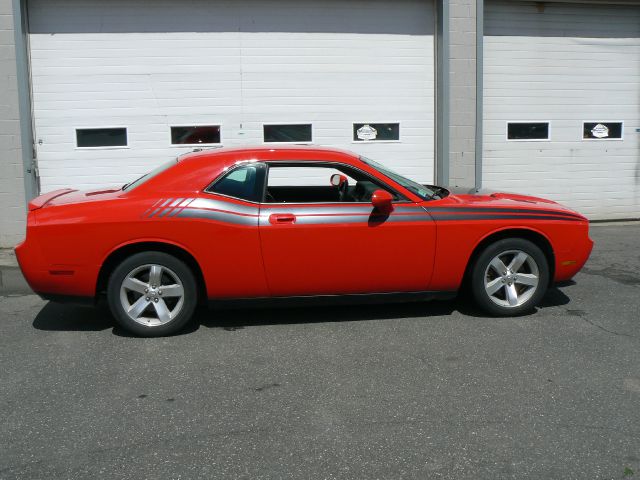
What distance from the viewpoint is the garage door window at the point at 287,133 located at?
10.0 m

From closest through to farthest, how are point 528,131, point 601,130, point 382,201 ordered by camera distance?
point 382,201
point 528,131
point 601,130

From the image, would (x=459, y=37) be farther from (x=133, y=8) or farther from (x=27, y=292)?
(x=27, y=292)

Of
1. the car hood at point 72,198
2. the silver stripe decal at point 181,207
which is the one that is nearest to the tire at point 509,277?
the silver stripe decal at point 181,207

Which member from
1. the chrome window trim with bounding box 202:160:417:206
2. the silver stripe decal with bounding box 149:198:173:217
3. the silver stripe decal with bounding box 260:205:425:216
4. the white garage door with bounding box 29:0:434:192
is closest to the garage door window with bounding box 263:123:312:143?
the white garage door with bounding box 29:0:434:192

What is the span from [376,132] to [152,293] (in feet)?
18.2

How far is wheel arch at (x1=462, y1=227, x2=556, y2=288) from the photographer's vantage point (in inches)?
235

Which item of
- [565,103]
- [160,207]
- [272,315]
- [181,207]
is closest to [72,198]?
[160,207]

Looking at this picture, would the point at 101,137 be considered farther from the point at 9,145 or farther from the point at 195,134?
the point at 195,134

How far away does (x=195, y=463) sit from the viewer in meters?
3.54

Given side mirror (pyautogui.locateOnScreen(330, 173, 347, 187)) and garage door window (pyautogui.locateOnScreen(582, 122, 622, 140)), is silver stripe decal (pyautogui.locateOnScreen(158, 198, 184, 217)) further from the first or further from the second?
garage door window (pyautogui.locateOnScreen(582, 122, 622, 140))

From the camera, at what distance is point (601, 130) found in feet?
36.4

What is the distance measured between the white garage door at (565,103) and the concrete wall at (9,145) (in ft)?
22.3

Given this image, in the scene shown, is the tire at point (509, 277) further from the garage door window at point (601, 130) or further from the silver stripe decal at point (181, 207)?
the garage door window at point (601, 130)

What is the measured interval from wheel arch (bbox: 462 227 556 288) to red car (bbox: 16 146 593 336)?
12 mm
